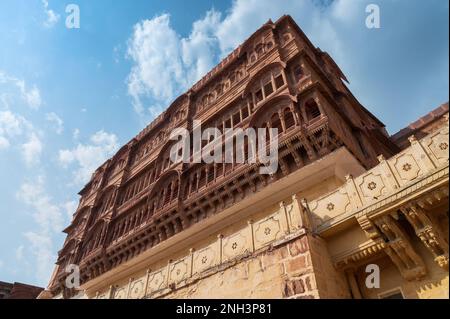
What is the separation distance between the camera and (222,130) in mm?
16734

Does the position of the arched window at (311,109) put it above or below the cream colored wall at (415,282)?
above

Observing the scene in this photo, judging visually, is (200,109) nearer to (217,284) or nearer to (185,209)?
(185,209)

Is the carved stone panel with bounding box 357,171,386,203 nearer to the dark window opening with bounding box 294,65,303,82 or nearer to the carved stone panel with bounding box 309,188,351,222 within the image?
the carved stone panel with bounding box 309,188,351,222

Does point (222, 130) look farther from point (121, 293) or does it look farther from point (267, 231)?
point (267, 231)

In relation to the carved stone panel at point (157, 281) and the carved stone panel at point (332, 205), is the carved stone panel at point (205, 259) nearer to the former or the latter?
the carved stone panel at point (157, 281)

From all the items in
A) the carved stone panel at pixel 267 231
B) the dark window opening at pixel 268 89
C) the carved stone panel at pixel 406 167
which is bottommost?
the carved stone panel at pixel 267 231

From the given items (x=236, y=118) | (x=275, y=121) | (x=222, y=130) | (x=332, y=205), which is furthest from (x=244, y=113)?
(x=332, y=205)

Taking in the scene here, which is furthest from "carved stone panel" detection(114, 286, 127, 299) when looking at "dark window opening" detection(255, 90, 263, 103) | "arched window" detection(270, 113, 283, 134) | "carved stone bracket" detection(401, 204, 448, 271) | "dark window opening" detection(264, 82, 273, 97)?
"dark window opening" detection(264, 82, 273, 97)

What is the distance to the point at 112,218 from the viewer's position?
20.3 m

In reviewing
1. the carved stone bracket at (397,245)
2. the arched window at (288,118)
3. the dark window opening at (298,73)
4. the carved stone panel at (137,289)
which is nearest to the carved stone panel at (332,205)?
the carved stone bracket at (397,245)

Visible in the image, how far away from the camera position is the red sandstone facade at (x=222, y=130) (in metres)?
12.6

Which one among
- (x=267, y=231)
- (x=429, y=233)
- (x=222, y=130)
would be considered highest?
(x=222, y=130)

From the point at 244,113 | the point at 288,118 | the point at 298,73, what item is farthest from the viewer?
the point at 244,113
